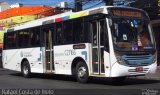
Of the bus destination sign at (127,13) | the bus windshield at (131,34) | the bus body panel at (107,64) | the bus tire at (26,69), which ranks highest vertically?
the bus destination sign at (127,13)

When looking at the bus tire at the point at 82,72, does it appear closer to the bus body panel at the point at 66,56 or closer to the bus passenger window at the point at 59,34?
the bus body panel at the point at 66,56

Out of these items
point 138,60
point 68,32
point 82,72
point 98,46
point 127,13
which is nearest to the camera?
point 138,60

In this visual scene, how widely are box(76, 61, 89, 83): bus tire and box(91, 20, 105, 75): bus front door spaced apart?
545 millimetres

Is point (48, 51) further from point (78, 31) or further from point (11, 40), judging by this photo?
point (11, 40)

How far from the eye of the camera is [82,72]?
733 inches

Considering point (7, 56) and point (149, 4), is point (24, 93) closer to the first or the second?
point (7, 56)

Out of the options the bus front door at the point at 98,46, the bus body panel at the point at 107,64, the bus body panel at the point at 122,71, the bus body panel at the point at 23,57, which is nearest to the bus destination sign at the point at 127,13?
the bus front door at the point at 98,46

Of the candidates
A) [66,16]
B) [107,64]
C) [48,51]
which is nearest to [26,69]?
[48,51]

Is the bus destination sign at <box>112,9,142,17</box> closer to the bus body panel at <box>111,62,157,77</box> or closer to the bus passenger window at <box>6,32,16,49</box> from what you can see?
the bus body panel at <box>111,62,157,77</box>

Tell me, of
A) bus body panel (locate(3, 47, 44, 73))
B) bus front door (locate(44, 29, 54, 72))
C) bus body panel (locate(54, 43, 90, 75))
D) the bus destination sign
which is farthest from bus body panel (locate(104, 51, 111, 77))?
bus body panel (locate(3, 47, 44, 73))

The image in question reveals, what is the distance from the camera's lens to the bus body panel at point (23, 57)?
74.7 ft

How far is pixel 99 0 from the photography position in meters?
27.5

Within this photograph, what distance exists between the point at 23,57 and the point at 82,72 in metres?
6.85

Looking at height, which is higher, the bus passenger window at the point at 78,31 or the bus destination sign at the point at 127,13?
the bus destination sign at the point at 127,13
